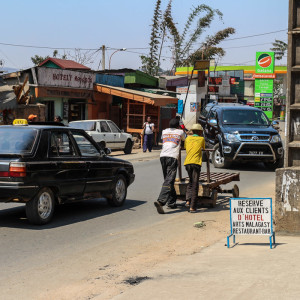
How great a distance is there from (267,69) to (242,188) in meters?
32.5

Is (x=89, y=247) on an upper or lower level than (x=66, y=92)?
lower

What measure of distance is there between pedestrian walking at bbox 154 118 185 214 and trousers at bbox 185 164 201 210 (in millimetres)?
286

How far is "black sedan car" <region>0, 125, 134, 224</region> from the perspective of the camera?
902 cm

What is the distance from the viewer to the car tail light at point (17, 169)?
8.97 metres

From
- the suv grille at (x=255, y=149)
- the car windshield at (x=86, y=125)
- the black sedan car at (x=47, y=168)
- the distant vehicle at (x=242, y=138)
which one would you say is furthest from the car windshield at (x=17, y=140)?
the car windshield at (x=86, y=125)

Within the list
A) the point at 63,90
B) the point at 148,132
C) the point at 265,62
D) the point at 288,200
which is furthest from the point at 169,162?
the point at 265,62

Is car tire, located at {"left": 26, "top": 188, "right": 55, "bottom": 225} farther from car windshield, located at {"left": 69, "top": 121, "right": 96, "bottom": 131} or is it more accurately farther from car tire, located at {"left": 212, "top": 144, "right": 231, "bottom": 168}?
car windshield, located at {"left": 69, "top": 121, "right": 96, "bottom": 131}

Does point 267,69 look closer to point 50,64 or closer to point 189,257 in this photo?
point 50,64

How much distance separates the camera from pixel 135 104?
3403 cm

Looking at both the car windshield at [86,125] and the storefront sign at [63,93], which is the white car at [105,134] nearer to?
the car windshield at [86,125]

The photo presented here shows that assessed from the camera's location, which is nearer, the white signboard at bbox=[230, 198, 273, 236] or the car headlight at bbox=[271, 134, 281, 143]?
the white signboard at bbox=[230, 198, 273, 236]

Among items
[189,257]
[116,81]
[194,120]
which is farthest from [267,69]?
[189,257]

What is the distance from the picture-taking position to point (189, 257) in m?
7.33

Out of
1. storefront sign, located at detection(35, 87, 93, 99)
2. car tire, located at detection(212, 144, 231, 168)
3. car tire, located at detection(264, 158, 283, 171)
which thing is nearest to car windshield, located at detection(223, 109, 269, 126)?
car tire, located at detection(212, 144, 231, 168)
